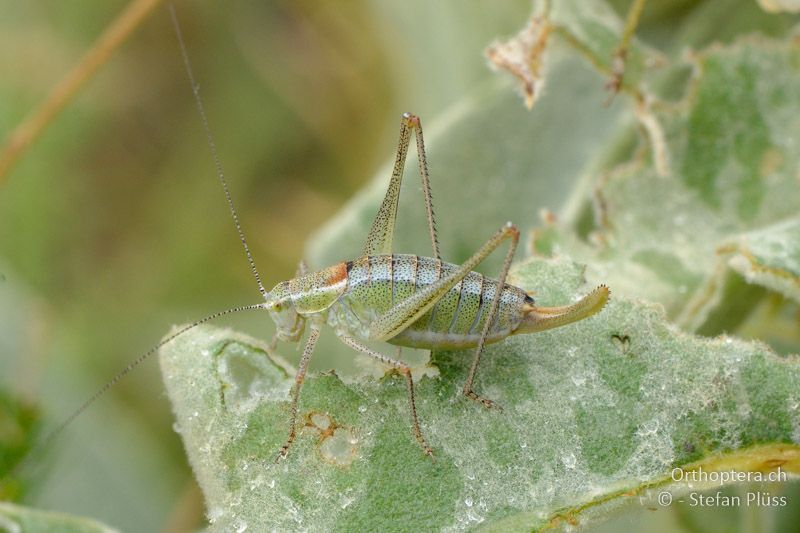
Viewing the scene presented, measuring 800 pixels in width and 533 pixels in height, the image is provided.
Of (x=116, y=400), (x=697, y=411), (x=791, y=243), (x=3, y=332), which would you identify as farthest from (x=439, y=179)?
(x=3, y=332)

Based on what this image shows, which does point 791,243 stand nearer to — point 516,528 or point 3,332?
point 516,528

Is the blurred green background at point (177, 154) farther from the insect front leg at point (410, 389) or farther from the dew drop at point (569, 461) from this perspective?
the dew drop at point (569, 461)

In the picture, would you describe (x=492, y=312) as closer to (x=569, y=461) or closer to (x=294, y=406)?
(x=569, y=461)

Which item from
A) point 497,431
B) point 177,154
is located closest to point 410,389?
point 497,431

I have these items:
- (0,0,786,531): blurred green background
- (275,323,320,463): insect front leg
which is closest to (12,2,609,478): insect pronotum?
(275,323,320,463): insect front leg

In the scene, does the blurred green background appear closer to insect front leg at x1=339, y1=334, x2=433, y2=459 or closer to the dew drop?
insect front leg at x1=339, y1=334, x2=433, y2=459

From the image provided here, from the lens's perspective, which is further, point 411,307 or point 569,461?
point 411,307

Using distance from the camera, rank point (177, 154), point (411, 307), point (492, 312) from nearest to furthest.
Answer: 1. point (492, 312)
2. point (411, 307)
3. point (177, 154)

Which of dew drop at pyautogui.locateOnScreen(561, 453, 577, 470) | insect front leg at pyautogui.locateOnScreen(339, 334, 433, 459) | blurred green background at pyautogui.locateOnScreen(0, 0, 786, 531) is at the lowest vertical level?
dew drop at pyautogui.locateOnScreen(561, 453, 577, 470)
